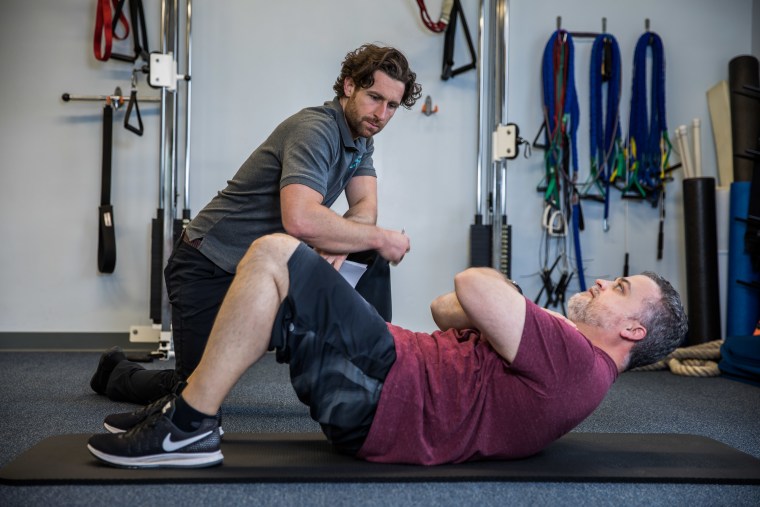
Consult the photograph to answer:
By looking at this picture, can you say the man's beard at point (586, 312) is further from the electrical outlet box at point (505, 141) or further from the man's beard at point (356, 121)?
the electrical outlet box at point (505, 141)

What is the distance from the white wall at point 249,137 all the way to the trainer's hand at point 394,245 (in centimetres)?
240

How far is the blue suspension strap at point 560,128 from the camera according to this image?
4598 mm

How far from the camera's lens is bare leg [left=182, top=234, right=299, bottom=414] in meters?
1.62

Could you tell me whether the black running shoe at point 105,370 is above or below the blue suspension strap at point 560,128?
below

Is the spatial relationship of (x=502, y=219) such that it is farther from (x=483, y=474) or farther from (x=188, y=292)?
(x=483, y=474)

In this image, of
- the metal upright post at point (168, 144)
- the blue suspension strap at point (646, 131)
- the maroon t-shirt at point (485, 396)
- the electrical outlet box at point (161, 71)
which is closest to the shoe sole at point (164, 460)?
the maroon t-shirt at point (485, 396)

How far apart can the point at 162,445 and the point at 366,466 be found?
0.48 metres

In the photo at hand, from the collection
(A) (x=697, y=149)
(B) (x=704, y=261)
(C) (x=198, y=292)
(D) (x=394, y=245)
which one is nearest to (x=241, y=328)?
(D) (x=394, y=245)

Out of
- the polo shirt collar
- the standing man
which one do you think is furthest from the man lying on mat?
the polo shirt collar

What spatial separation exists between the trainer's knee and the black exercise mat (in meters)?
0.48

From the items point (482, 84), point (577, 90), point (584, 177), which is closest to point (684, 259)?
point (584, 177)

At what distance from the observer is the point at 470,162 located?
182 inches

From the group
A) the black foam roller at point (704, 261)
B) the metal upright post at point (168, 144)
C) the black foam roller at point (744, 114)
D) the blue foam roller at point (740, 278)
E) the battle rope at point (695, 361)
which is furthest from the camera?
the black foam roller at point (744, 114)

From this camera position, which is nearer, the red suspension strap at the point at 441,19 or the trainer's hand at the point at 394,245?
the trainer's hand at the point at 394,245
